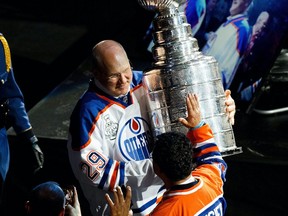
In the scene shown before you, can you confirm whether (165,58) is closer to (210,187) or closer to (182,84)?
(182,84)

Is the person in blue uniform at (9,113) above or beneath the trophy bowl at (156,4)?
beneath

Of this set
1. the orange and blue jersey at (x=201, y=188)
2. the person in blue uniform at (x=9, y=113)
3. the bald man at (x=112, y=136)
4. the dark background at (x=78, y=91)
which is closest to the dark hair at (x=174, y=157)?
Answer: the orange and blue jersey at (x=201, y=188)

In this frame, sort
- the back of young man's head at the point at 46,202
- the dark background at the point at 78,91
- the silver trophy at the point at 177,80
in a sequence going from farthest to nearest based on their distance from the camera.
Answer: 1. the dark background at the point at 78,91
2. the silver trophy at the point at 177,80
3. the back of young man's head at the point at 46,202

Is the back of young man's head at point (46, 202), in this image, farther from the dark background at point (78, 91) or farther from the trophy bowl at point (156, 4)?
the dark background at point (78, 91)

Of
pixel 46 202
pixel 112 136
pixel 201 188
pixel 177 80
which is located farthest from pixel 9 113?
pixel 201 188

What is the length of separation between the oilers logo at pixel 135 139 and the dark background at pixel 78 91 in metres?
1.36

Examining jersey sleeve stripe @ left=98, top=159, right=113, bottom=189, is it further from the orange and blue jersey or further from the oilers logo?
the orange and blue jersey

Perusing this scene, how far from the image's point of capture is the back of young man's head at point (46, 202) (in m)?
3.76

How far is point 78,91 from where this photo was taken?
6734 millimetres

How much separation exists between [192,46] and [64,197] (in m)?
1.08

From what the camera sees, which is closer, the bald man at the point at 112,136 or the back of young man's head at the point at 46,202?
the back of young man's head at the point at 46,202

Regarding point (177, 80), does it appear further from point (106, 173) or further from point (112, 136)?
point (106, 173)

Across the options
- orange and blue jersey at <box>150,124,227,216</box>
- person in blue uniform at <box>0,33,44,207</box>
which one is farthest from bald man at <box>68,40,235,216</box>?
person in blue uniform at <box>0,33,44,207</box>

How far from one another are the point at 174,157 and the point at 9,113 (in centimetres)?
195
